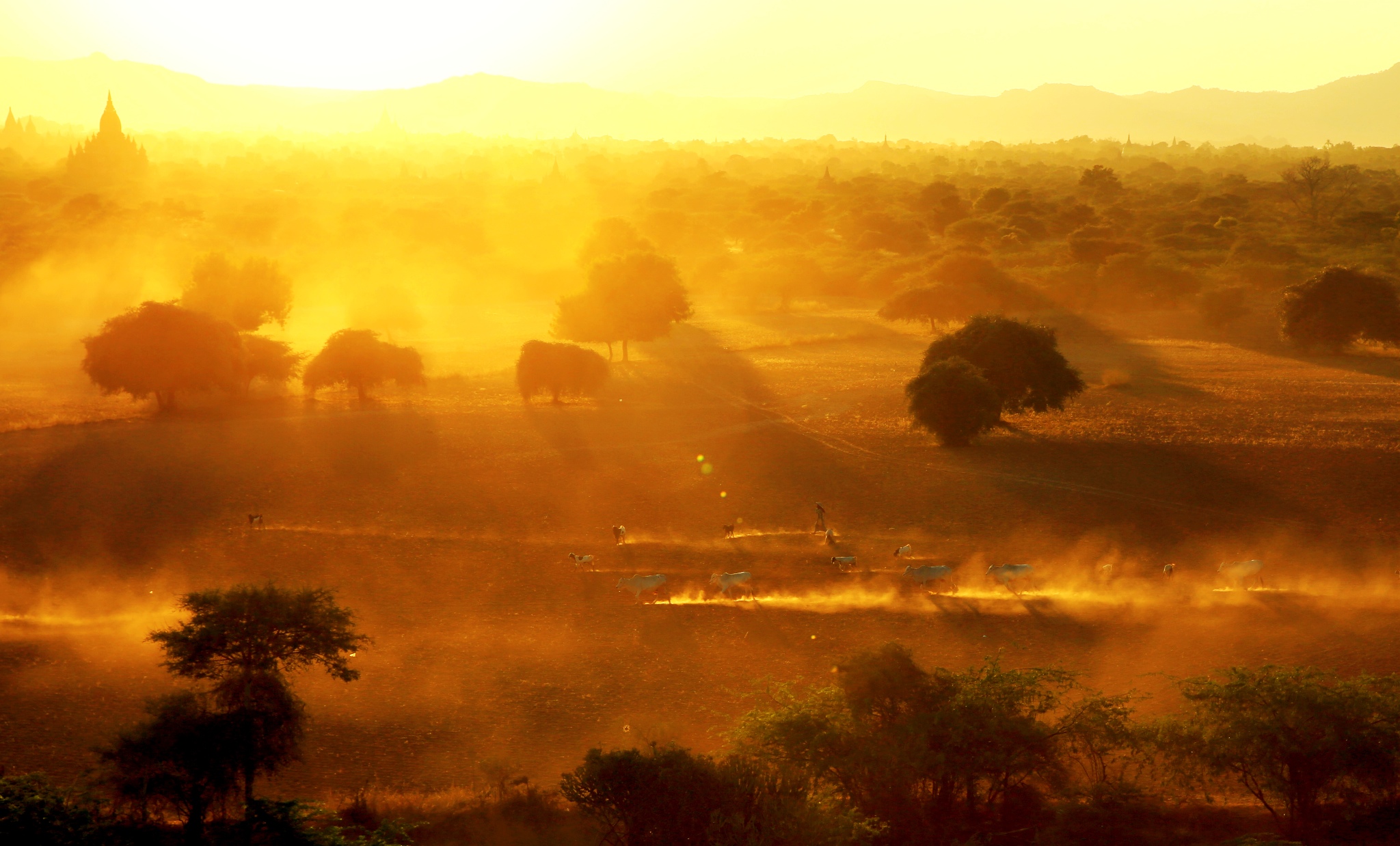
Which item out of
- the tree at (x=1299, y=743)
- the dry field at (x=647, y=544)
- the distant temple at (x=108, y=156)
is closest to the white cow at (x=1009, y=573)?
the dry field at (x=647, y=544)

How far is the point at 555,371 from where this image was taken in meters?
40.8

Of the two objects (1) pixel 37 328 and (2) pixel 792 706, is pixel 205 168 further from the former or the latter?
(2) pixel 792 706

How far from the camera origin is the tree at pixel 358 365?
134 ft

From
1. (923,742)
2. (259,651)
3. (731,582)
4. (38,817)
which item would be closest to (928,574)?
(731,582)

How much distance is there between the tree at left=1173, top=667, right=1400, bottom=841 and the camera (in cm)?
1421

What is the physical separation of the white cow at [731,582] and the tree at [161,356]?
903 inches

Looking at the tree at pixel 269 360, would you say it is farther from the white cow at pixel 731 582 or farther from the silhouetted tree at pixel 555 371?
the white cow at pixel 731 582

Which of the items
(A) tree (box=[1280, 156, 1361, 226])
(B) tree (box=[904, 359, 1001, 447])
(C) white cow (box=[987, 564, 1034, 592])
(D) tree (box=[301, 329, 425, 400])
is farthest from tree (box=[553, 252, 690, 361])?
(A) tree (box=[1280, 156, 1361, 226])

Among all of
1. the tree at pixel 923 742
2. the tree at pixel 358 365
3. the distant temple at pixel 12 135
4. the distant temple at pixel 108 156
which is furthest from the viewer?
the distant temple at pixel 12 135

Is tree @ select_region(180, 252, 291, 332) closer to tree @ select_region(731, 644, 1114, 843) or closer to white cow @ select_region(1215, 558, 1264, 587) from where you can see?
white cow @ select_region(1215, 558, 1264, 587)

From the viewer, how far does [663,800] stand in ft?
44.8

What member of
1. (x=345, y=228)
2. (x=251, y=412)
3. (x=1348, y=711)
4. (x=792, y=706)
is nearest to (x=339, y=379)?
(x=251, y=412)

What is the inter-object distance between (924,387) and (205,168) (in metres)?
147

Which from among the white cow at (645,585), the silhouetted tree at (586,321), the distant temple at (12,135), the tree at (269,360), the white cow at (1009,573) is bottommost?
the white cow at (645,585)
